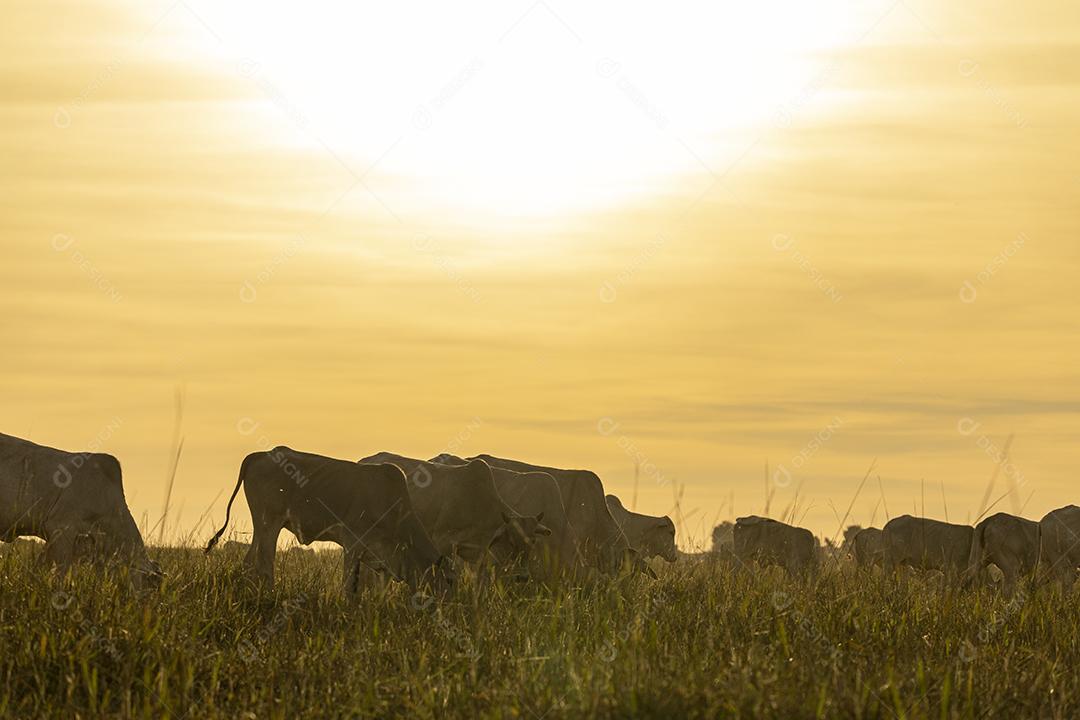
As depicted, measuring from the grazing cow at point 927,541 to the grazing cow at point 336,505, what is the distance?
44.5ft

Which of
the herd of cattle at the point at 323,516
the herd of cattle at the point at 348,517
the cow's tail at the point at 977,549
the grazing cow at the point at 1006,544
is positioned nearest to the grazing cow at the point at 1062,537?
the grazing cow at the point at 1006,544

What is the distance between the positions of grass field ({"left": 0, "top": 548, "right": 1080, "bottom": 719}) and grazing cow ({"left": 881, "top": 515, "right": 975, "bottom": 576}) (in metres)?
14.1

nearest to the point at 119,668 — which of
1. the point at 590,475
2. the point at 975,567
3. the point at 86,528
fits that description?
the point at 86,528

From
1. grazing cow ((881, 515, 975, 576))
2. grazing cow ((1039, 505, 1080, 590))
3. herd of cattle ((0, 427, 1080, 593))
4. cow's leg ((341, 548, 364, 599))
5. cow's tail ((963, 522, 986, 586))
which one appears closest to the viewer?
cow's leg ((341, 548, 364, 599))

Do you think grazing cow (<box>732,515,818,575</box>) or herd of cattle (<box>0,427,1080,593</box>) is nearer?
herd of cattle (<box>0,427,1080,593</box>)

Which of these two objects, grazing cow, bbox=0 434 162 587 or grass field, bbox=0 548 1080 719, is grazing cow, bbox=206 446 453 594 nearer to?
grazing cow, bbox=0 434 162 587

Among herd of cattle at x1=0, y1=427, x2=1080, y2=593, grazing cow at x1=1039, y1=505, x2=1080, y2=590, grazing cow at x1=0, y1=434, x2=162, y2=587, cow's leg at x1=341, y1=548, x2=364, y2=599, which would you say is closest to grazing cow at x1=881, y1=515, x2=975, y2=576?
grazing cow at x1=1039, y1=505, x2=1080, y2=590

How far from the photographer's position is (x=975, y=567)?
21844 mm

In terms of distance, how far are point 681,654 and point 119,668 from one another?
368cm

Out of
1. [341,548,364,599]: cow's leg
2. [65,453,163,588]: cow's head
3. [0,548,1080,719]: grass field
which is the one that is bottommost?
[0,548,1080,719]: grass field

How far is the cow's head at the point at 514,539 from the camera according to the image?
15.7 m

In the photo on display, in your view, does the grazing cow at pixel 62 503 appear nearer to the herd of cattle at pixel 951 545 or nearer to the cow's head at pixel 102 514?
the cow's head at pixel 102 514

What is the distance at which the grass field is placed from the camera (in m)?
7.26

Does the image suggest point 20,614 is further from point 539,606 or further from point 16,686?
point 539,606
